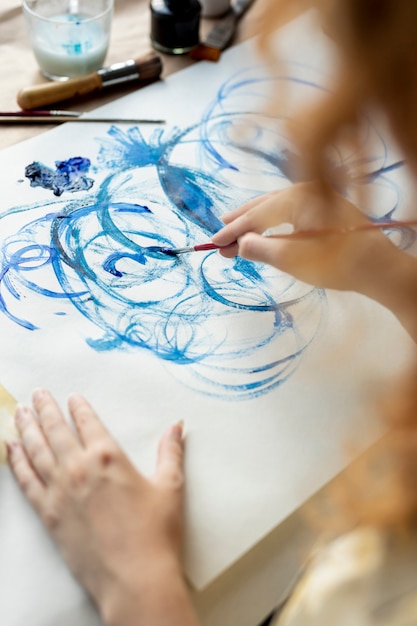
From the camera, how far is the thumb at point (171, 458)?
60 centimetres

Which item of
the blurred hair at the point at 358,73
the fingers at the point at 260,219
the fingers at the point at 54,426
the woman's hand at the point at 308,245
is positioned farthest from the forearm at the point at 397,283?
the fingers at the point at 54,426

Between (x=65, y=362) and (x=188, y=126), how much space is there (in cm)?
41

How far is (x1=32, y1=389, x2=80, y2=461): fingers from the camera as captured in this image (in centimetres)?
61

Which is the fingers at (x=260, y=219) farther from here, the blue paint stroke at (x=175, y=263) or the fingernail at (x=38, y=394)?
Result: the fingernail at (x=38, y=394)

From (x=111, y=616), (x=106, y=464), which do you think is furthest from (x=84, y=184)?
(x=111, y=616)

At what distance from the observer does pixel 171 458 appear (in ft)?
2.01

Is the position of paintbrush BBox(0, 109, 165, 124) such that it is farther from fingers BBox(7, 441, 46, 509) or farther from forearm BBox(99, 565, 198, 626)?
forearm BBox(99, 565, 198, 626)

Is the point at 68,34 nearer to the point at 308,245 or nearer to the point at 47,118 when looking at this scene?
the point at 47,118

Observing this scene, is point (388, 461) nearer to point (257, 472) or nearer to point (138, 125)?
point (257, 472)

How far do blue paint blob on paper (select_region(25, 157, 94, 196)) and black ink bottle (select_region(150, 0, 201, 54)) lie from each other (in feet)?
0.91

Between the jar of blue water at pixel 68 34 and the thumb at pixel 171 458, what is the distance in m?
0.56

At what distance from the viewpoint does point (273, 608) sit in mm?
576

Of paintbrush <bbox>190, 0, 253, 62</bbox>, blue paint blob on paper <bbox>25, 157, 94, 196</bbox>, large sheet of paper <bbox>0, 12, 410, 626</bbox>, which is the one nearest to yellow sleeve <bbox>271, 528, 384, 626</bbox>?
large sheet of paper <bbox>0, 12, 410, 626</bbox>

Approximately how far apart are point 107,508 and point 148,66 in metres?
0.64
